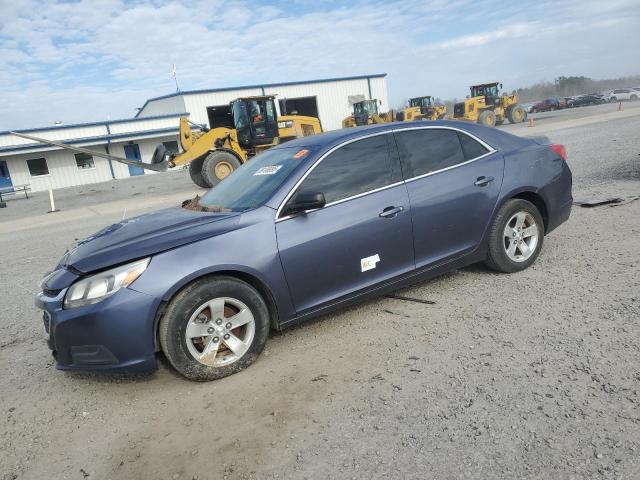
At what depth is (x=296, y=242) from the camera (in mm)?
3512

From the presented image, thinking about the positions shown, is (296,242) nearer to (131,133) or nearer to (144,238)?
(144,238)

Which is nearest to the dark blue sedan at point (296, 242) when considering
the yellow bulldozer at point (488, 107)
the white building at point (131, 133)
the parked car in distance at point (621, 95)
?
the white building at point (131, 133)

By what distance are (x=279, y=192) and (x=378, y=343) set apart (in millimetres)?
1351

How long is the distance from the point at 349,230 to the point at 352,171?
53cm

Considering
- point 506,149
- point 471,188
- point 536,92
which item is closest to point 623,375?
point 471,188

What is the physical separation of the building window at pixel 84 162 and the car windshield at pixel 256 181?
112 feet

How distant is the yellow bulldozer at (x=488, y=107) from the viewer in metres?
32.4

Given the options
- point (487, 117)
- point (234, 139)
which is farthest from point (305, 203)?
point (487, 117)

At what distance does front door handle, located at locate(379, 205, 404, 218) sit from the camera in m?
3.84

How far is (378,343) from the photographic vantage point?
11.9ft

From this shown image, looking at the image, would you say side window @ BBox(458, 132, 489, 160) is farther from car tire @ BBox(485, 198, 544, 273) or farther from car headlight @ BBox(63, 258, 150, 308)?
car headlight @ BBox(63, 258, 150, 308)

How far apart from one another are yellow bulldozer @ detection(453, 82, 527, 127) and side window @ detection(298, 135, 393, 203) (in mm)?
29398

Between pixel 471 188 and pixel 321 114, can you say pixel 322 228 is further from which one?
pixel 321 114

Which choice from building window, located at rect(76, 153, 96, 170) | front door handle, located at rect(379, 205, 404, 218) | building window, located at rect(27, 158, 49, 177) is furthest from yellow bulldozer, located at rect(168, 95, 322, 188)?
building window, located at rect(27, 158, 49, 177)
